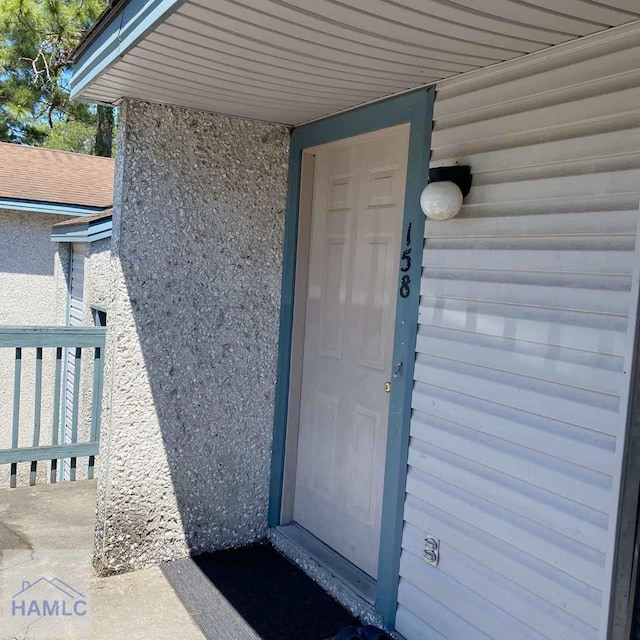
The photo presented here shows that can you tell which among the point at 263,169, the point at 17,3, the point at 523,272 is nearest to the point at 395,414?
the point at 523,272

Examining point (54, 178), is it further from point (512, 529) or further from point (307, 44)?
point (512, 529)

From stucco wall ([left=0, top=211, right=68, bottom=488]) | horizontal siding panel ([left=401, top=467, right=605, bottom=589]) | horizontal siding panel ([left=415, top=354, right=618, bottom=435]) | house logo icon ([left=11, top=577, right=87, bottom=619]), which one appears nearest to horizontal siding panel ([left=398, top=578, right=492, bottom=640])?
horizontal siding panel ([left=401, top=467, right=605, bottom=589])

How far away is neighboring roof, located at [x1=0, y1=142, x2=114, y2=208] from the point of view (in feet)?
25.7

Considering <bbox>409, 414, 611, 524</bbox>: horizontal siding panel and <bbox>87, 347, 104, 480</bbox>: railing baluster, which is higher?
<bbox>409, 414, 611, 524</bbox>: horizontal siding panel

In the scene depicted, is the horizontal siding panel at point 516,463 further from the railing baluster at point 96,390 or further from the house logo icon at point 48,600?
the railing baluster at point 96,390

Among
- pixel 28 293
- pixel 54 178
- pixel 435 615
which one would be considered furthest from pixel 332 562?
pixel 54 178

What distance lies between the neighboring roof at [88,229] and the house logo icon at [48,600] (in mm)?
3586

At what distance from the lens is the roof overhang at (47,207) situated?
763cm

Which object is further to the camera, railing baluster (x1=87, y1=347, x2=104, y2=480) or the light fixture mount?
railing baluster (x1=87, y1=347, x2=104, y2=480)

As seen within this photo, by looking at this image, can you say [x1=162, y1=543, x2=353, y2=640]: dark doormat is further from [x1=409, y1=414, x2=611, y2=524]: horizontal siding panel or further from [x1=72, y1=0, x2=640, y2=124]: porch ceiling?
[x1=72, y1=0, x2=640, y2=124]: porch ceiling

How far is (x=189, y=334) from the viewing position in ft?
11.8

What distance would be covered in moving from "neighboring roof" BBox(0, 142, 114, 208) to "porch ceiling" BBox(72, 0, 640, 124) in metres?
4.95

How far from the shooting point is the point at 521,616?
2.31 meters

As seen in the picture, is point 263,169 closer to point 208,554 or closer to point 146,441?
point 146,441
